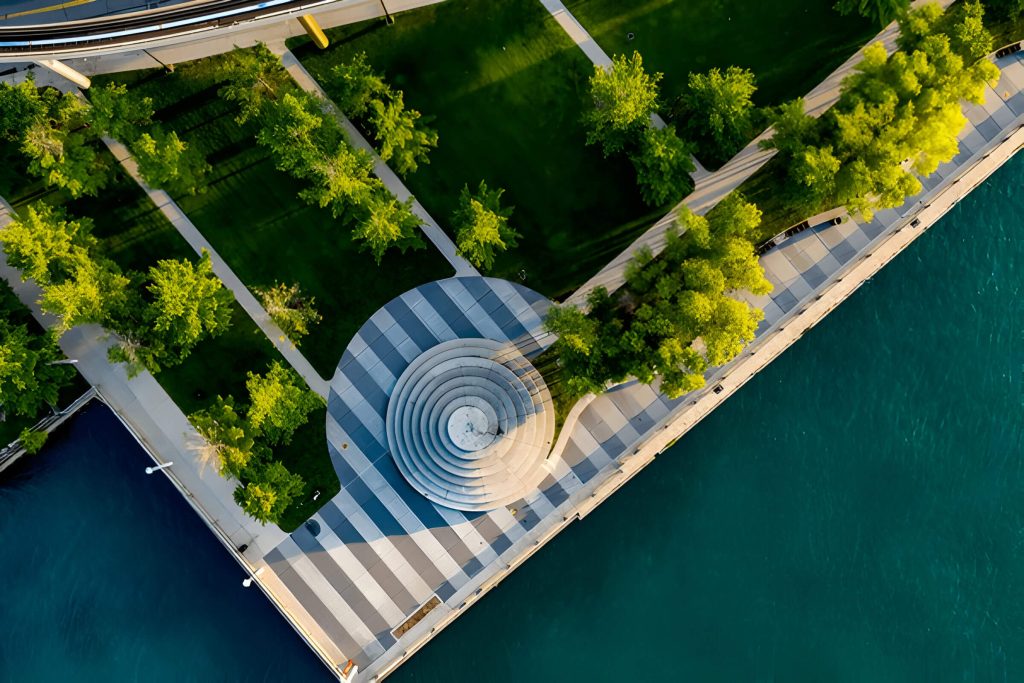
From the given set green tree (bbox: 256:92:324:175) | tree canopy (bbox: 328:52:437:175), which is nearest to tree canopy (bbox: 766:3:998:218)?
tree canopy (bbox: 328:52:437:175)

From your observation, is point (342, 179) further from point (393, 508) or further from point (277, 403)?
point (393, 508)

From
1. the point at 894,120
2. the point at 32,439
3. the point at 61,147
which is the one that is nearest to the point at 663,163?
the point at 894,120

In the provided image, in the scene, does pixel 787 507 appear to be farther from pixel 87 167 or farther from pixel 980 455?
pixel 87 167

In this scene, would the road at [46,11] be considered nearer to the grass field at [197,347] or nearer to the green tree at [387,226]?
the grass field at [197,347]

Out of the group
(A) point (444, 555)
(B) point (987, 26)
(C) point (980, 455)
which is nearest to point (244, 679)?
(A) point (444, 555)

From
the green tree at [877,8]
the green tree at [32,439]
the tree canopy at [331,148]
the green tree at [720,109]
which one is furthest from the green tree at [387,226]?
the green tree at [877,8]
